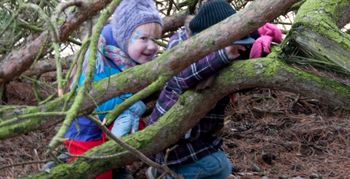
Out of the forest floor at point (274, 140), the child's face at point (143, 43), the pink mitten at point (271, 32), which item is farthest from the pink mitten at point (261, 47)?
the forest floor at point (274, 140)

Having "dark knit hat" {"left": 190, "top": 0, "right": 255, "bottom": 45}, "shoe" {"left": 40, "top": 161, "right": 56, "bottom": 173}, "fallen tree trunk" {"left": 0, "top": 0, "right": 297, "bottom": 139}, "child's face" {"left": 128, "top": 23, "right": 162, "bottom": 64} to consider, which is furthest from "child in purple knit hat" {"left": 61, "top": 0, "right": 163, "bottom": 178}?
"fallen tree trunk" {"left": 0, "top": 0, "right": 297, "bottom": 139}

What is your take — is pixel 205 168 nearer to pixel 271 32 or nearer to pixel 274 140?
pixel 271 32

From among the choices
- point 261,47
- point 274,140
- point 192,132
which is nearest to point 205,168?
point 192,132

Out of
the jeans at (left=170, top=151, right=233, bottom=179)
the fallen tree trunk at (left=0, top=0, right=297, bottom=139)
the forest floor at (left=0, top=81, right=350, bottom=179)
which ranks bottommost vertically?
the forest floor at (left=0, top=81, right=350, bottom=179)

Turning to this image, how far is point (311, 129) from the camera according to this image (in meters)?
4.63

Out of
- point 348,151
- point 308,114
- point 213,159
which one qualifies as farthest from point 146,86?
point 308,114

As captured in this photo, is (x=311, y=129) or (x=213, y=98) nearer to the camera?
(x=213, y=98)

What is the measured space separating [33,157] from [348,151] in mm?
2212

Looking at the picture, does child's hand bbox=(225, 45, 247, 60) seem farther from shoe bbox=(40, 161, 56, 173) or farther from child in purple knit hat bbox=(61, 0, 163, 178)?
shoe bbox=(40, 161, 56, 173)

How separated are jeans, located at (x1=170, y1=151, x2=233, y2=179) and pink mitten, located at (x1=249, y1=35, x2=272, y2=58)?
2.18 feet

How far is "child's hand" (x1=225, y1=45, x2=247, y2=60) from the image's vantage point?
8.87 feet

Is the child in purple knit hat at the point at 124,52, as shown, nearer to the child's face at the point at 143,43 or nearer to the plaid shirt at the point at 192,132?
the child's face at the point at 143,43

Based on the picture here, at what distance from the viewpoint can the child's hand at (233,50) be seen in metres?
2.70

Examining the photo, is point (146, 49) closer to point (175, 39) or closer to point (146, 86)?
point (175, 39)
